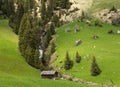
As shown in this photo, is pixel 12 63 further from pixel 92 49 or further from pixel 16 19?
pixel 16 19

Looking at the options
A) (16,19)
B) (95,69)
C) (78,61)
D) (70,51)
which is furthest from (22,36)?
(95,69)

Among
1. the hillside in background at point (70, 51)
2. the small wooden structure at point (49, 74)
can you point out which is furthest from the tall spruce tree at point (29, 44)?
the small wooden structure at point (49, 74)

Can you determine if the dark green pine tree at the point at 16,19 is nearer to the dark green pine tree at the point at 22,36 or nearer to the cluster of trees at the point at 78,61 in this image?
the dark green pine tree at the point at 22,36

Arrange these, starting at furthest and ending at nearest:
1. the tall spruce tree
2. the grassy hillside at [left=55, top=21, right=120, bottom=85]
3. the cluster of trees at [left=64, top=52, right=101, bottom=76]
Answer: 1. the tall spruce tree
2. the grassy hillside at [left=55, top=21, right=120, bottom=85]
3. the cluster of trees at [left=64, top=52, right=101, bottom=76]

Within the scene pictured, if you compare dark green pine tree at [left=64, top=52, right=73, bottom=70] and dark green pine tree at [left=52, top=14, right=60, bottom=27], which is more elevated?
dark green pine tree at [left=64, top=52, right=73, bottom=70]

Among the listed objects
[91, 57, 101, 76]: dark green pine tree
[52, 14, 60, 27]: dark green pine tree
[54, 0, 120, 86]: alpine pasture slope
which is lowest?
[52, 14, 60, 27]: dark green pine tree

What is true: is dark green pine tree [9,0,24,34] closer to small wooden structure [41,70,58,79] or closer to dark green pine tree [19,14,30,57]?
dark green pine tree [19,14,30,57]

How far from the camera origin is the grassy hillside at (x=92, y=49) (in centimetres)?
11504

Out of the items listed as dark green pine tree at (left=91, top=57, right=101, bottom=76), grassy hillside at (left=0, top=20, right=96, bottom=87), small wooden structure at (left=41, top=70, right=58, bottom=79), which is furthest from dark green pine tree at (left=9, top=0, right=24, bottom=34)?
dark green pine tree at (left=91, top=57, right=101, bottom=76)

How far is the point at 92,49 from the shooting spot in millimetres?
140625

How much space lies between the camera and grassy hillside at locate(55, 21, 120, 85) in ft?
377

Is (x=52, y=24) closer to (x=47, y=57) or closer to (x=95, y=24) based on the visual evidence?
(x=95, y=24)

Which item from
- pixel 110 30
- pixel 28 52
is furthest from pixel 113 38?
pixel 28 52

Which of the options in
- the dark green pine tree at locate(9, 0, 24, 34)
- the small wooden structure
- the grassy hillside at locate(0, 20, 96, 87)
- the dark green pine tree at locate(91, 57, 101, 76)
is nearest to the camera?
the grassy hillside at locate(0, 20, 96, 87)
